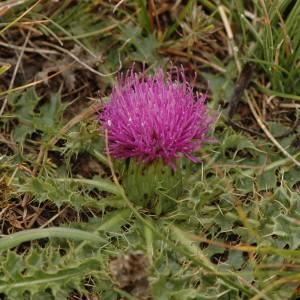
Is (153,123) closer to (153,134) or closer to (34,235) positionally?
(153,134)

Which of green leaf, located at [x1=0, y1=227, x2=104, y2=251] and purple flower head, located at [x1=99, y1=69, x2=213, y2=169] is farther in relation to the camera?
purple flower head, located at [x1=99, y1=69, x2=213, y2=169]

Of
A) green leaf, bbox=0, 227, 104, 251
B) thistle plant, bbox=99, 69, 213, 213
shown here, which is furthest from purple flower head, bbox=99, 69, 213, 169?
green leaf, bbox=0, 227, 104, 251

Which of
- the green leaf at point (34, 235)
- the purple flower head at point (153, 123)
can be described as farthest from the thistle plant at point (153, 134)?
the green leaf at point (34, 235)

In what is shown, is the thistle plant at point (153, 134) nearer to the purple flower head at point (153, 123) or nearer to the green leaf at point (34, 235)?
the purple flower head at point (153, 123)

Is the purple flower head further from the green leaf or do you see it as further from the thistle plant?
the green leaf

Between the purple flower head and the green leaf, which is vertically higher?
the purple flower head

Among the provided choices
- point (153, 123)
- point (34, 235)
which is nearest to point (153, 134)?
point (153, 123)

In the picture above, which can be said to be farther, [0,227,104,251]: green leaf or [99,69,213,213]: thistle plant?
[99,69,213,213]: thistle plant

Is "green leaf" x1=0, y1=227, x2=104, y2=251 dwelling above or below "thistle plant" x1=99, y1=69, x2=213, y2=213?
below

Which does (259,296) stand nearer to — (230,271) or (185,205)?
(230,271)
